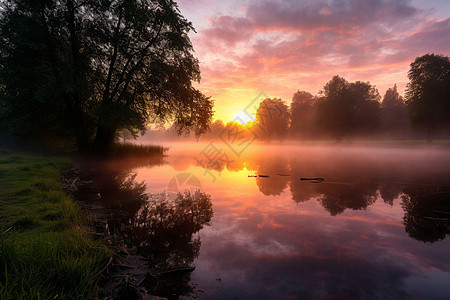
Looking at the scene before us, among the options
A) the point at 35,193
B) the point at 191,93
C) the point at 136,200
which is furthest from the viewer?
the point at 191,93

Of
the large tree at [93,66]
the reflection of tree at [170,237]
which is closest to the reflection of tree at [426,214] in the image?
the reflection of tree at [170,237]

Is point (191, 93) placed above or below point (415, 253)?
above

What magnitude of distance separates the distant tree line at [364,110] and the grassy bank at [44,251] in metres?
44.3

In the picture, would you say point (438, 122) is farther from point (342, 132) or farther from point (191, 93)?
point (191, 93)

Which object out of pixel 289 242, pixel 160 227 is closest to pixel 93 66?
pixel 160 227

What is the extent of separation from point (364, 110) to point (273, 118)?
29260 millimetres

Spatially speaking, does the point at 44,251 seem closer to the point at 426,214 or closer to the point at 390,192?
the point at 426,214

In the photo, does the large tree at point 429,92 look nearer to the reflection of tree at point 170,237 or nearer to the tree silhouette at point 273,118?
the tree silhouette at point 273,118

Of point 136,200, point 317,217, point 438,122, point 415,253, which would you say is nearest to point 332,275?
point 415,253

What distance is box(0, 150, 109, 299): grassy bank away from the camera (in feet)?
8.18

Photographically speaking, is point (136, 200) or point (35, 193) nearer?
point (35, 193)

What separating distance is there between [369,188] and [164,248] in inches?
463

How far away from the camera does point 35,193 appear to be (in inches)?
282

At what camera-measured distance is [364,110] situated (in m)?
55.7
